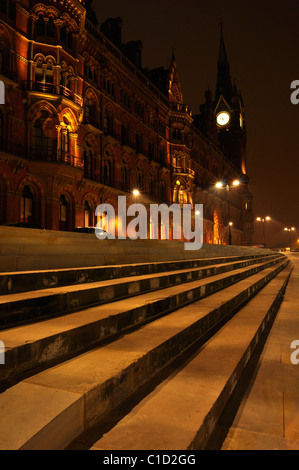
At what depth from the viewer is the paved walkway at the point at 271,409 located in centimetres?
188

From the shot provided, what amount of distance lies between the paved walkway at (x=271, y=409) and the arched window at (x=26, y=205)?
1787 centimetres

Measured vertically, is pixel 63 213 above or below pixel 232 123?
below

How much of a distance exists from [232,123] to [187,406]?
83.5 m

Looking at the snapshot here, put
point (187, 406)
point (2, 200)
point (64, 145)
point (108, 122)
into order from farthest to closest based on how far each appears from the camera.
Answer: point (108, 122)
point (64, 145)
point (2, 200)
point (187, 406)

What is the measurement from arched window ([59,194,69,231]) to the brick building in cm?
7

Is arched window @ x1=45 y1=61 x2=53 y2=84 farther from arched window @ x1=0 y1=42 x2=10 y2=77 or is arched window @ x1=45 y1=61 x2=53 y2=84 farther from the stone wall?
the stone wall

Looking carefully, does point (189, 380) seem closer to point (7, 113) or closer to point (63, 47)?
point (7, 113)

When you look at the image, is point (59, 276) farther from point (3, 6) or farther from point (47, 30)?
point (47, 30)

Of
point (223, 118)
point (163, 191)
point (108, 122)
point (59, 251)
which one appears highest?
point (223, 118)

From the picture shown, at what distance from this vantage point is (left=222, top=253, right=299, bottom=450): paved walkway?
1.88m

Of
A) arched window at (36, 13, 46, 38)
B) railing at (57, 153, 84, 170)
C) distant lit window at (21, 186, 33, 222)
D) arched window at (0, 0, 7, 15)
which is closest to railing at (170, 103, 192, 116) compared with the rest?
arched window at (36, 13, 46, 38)

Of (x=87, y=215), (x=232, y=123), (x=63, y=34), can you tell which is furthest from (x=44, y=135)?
(x=232, y=123)

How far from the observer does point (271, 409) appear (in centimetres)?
227

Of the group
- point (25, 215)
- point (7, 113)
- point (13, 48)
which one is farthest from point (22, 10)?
point (25, 215)
